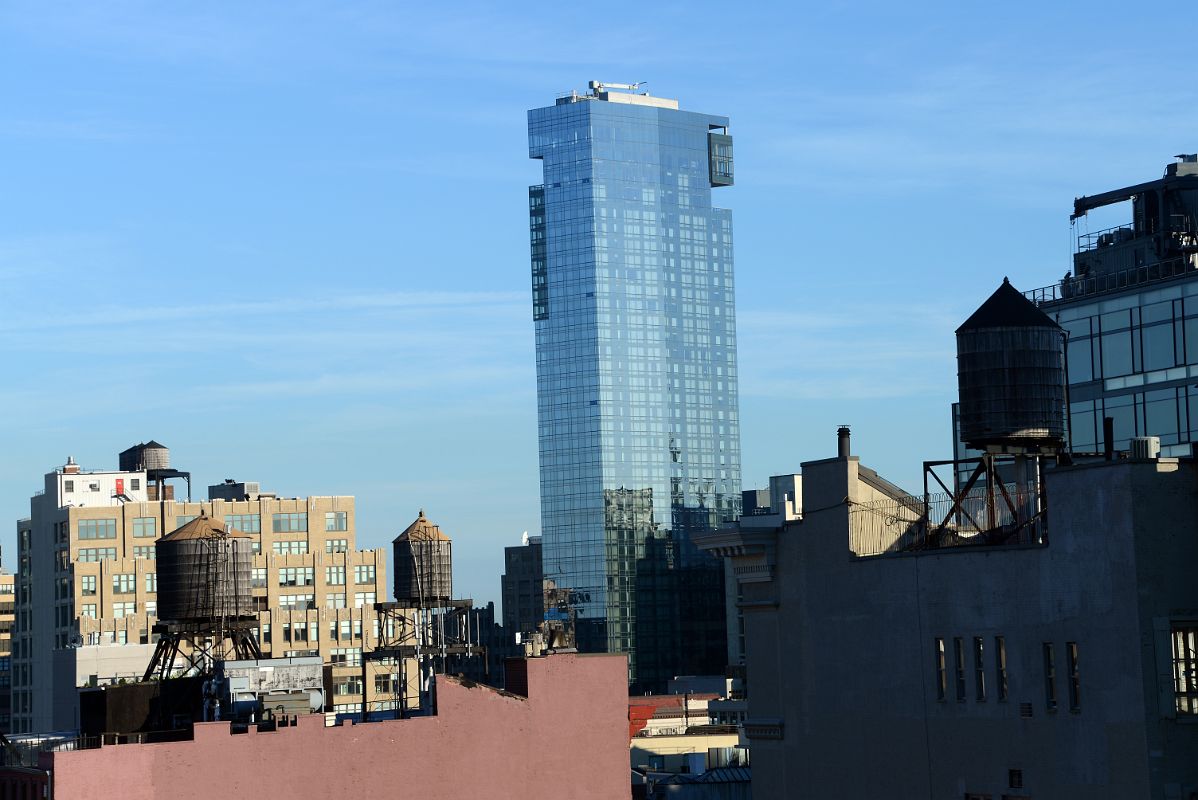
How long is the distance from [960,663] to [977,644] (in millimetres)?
1124

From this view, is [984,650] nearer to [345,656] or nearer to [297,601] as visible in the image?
[345,656]

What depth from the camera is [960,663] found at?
63031 mm

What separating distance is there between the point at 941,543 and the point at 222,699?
30.3 metres

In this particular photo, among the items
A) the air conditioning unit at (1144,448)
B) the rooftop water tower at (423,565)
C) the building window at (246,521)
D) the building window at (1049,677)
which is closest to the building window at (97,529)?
the building window at (246,521)

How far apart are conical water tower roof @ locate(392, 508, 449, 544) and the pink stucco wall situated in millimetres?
29374

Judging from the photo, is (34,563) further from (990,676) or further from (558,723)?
(990,676)

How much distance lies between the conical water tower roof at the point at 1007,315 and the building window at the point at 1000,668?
10.5 m

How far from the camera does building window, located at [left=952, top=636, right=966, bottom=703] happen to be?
62.8 metres

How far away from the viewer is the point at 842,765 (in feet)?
226

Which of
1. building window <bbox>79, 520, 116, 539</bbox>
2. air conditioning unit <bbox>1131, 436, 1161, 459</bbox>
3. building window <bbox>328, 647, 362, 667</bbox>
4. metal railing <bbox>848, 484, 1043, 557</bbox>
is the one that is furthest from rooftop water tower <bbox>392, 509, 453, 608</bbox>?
building window <bbox>79, 520, 116, 539</bbox>

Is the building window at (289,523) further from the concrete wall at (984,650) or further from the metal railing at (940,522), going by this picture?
the metal railing at (940,522)

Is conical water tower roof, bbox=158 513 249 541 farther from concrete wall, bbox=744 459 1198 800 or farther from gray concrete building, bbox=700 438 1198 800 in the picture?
concrete wall, bbox=744 459 1198 800

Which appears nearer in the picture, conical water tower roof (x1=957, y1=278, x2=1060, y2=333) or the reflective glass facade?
conical water tower roof (x1=957, y1=278, x2=1060, y2=333)

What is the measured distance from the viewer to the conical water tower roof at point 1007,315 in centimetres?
6469
